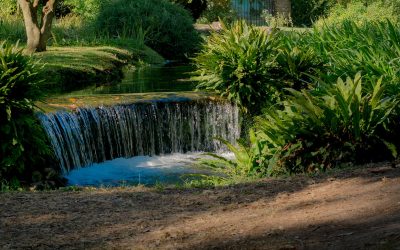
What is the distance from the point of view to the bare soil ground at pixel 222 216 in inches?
177

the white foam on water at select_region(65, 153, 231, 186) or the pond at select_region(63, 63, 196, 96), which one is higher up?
the pond at select_region(63, 63, 196, 96)

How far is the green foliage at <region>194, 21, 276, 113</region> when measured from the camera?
11.9 metres

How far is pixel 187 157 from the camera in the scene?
1173 cm

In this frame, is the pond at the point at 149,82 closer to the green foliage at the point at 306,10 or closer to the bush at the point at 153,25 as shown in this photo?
the bush at the point at 153,25

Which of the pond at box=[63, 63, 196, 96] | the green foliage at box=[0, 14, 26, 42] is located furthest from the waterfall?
the green foliage at box=[0, 14, 26, 42]

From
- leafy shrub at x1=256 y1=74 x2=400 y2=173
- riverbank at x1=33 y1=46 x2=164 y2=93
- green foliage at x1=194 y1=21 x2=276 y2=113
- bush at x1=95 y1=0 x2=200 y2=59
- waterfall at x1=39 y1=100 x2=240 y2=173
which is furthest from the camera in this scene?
bush at x1=95 y1=0 x2=200 y2=59

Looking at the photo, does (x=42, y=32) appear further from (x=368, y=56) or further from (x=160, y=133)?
(x=368, y=56)

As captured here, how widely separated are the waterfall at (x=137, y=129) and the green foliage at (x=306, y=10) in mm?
29932

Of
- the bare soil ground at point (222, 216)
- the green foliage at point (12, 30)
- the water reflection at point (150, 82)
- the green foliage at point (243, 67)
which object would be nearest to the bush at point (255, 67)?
the green foliage at point (243, 67)

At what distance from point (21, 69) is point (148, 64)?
1392 cm

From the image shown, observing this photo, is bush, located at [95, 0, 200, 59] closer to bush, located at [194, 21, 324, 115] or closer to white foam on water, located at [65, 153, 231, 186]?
bush, located at [194, 21, 324, 115]

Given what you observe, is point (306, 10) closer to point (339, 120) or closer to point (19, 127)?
point (19, 127)

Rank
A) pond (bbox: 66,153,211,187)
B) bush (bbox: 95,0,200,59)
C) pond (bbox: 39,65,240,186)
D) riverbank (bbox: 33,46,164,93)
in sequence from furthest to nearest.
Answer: bush (bbox: 95,0,200,59), riverbank (bbox: 33,46,164,93), pond (bbox: 39,65,240,186), pond (bbox: 66,153,211,187)

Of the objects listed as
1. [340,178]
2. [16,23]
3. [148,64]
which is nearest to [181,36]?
[148,64]
